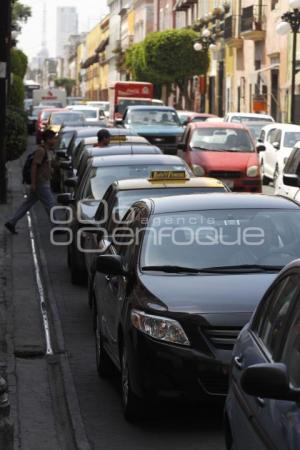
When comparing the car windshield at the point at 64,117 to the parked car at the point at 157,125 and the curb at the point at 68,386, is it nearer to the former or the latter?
the parked car at the point at 157,125

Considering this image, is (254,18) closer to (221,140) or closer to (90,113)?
(90,113)

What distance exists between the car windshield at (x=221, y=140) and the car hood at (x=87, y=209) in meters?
12.2

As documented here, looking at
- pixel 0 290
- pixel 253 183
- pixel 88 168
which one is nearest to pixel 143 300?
pixel 0 290

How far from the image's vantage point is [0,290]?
14938 mm

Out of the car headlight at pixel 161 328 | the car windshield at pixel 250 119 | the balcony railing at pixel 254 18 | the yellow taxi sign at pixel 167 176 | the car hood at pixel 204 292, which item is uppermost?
the balcony railing at pixel 254 18

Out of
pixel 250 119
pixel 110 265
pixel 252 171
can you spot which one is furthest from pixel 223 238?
pixel 250 119

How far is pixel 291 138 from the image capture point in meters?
31.9

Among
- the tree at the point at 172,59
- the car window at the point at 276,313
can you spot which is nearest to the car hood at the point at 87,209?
the car window at the point at 276,313

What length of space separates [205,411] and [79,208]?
275 inches

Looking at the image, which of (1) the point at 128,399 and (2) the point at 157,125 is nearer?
(1) the point at 128,399

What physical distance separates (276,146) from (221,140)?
4076 millimetres

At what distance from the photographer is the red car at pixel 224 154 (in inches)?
1037

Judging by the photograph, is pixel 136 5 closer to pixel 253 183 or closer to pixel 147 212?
pixel 253 183

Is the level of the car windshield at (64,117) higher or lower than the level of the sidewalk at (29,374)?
higher
